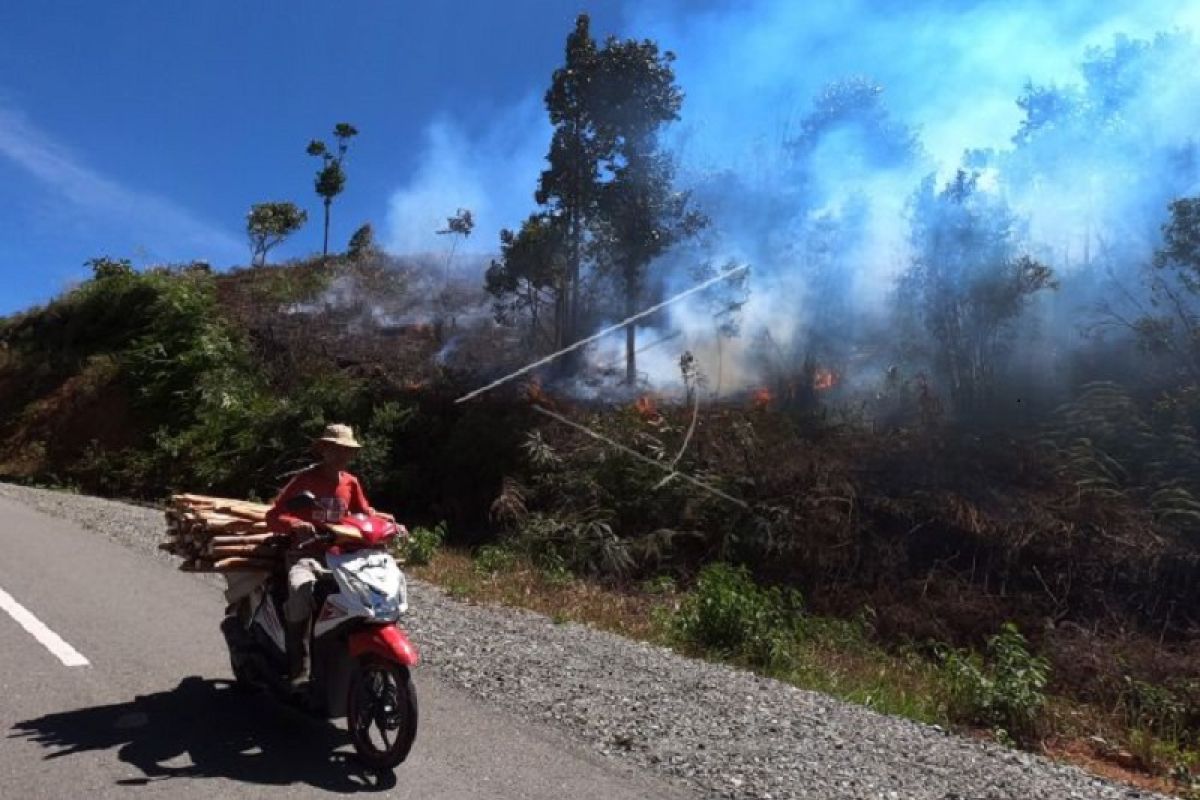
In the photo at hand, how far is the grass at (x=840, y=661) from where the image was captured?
23.4 feet

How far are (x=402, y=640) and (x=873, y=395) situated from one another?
1454 centimetres

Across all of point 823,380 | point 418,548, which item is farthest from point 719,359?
point 418,548

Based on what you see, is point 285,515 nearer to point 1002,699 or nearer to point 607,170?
point 1002,699

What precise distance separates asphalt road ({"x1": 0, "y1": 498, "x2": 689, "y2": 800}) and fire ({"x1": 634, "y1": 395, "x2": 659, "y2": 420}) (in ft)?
36.5

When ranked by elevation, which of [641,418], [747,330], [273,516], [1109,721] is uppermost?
[747,330]

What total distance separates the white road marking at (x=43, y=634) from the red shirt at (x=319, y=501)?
2.12 meters

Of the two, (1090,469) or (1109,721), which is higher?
(1090,469)

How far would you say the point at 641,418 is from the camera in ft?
56.4

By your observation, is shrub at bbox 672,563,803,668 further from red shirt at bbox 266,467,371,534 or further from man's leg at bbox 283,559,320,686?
man's leg at bbox 283,559,320,686

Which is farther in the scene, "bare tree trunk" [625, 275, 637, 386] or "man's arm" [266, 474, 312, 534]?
"bare tree trunk" [625, 275, 637, 386]

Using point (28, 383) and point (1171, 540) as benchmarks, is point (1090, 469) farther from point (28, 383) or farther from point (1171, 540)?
point (28, 383)

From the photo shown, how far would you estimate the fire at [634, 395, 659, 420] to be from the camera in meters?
17.4

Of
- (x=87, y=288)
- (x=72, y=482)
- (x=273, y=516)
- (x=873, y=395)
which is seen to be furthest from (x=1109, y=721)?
(x=87, y=288)

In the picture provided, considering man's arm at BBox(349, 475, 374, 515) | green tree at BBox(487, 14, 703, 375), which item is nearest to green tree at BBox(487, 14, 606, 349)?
green tree at BBox(487, 14, 703, 375)
